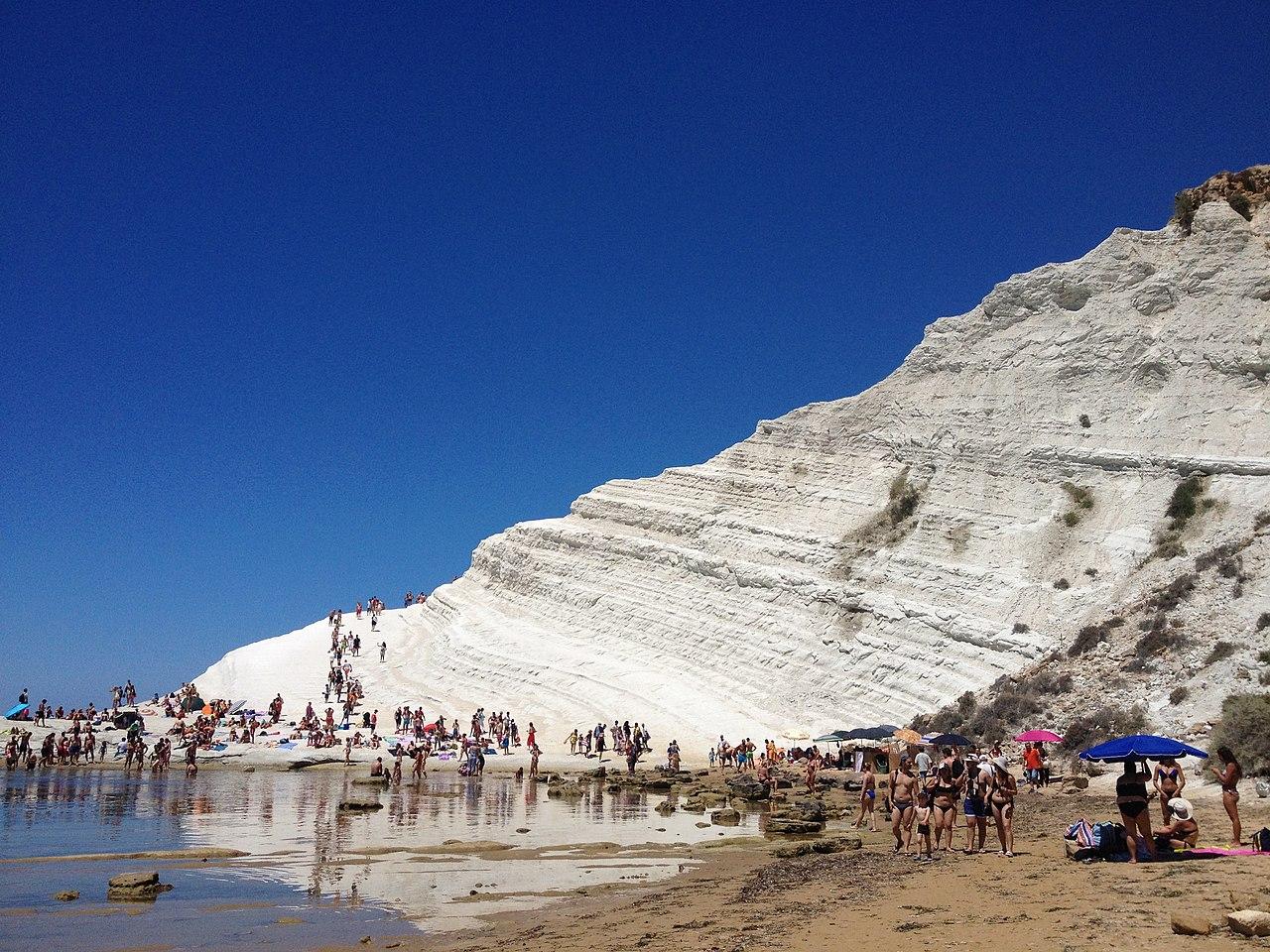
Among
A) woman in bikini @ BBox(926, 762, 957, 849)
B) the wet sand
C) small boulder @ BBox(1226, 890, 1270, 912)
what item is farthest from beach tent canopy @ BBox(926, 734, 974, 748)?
small boulder @ BBox(1226, 890, 1270, 912)

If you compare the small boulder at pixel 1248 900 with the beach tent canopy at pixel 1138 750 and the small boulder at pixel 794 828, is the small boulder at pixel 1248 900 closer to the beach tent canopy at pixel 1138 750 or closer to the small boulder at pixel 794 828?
the beach tent canopy at pixel 1138 750

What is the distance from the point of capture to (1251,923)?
669 cm

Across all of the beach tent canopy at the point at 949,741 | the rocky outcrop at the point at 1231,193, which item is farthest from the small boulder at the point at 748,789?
the rocky outcrop at the point at 1231,193

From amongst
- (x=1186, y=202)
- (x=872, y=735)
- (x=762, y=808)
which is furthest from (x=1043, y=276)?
(x=762, y=808)

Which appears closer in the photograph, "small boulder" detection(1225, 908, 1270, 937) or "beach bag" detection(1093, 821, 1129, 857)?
"small boulder" detection(1225, 908, 1270, 937)

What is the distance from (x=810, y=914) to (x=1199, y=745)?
14.1 meters

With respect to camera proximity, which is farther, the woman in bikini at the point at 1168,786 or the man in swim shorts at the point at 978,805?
the man in swim shorts at the point at 978,805

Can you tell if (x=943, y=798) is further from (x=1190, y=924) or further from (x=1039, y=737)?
(x=1039, y=737)

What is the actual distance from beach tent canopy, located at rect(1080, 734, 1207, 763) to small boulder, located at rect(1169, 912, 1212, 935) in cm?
401

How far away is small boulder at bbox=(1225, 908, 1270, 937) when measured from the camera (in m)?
6.66

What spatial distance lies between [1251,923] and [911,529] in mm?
31745

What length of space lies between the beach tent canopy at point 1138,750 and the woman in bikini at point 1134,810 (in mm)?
358

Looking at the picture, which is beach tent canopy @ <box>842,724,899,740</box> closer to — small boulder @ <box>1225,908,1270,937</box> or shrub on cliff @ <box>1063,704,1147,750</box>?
shrub on cliff @ <box>1063,704,1147,750</box>

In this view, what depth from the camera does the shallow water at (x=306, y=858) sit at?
10117mm
